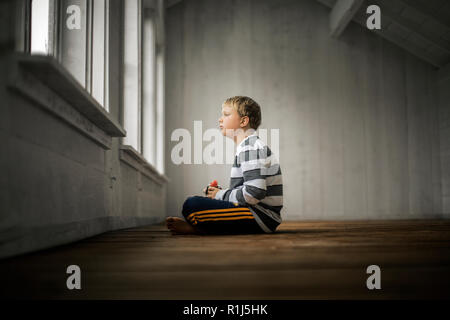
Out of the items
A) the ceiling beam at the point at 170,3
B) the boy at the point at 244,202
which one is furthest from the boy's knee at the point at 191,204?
the ceiling beam at the point at 170,3

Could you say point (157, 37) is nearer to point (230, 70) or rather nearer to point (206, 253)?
point (230, 70)

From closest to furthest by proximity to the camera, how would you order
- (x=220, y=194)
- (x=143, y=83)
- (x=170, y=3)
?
1. (x=220, y=194)
2. (x=143, y=83)
3. (x=170, y=3)

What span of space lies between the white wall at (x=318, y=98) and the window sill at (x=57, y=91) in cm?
375

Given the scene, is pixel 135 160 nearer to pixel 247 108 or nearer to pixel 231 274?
pixel 247 108

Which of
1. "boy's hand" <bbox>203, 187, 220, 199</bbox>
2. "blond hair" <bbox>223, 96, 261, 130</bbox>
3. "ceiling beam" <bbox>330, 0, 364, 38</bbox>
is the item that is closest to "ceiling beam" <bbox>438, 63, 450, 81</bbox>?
"ceiling beam" <bbox>330, 0, 364, 38</bbox>

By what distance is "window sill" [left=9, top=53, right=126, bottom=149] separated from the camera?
1037 millimetres

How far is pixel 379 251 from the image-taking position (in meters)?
1.14

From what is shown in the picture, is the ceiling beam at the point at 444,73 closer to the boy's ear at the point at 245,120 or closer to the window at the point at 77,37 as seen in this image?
the boy's ear at the point at 245,120

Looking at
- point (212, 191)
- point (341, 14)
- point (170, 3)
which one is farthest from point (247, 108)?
point (170, 3)

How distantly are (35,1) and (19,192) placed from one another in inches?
35.4

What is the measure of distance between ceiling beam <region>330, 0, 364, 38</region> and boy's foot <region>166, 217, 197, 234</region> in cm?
391

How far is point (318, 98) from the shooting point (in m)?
5.64

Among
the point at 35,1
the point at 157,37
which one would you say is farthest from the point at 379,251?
the point at 157,37

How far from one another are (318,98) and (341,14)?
3.65ft
